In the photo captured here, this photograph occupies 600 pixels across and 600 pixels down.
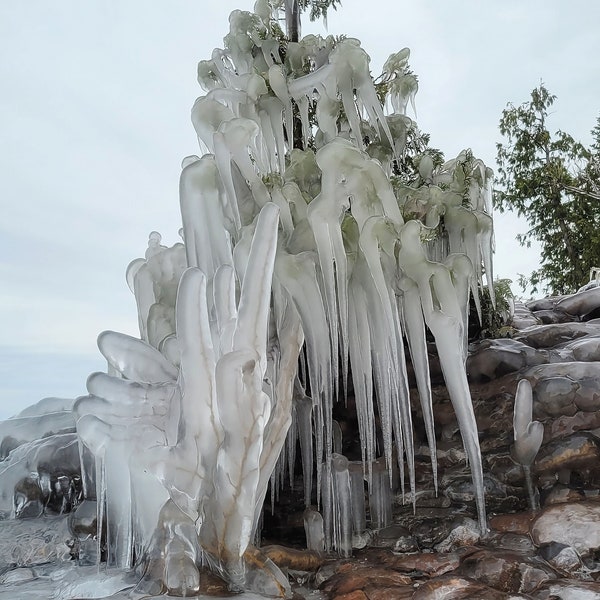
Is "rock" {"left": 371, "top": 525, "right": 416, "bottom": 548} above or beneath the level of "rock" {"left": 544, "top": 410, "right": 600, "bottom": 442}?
beneath

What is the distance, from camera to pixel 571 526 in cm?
347

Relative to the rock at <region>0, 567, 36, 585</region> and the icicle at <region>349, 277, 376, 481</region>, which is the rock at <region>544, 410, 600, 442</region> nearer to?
the icicle at <region>349, 277, 376, 481</region>

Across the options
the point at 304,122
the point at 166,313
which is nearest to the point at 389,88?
the point at 304,122

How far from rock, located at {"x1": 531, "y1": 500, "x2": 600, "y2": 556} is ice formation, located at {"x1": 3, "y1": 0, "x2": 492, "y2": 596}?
0.46m

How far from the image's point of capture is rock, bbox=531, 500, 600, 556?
3334 millimetres

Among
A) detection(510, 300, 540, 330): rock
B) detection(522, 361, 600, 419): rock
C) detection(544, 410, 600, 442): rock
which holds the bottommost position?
detection(544, 410, 600, 442): rock

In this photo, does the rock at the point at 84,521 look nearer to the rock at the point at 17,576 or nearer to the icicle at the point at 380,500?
the rock at the point at 17,576

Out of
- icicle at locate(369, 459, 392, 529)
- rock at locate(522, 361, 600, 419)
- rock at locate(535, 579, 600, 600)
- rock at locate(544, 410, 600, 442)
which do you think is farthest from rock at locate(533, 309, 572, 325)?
rock at locate(535, 579, 600, 600)

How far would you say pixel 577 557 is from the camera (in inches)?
127

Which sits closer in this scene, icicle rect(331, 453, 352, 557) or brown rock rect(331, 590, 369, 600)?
brown rock rect(331, 590, 369, 600)

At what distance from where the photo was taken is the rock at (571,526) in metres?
3.33

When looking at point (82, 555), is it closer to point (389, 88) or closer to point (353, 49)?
point (353, 49)

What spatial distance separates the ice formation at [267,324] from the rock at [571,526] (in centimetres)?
46

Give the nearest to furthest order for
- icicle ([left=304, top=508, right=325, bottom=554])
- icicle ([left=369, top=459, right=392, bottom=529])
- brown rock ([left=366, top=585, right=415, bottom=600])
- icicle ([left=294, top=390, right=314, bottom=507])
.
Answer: brown rock ([left=366, top=585, right=415, bottom=600]) → icicle ([left=304, top=508, right=325, bottom=554]) → icicle ([left=369, top=459, right=392, bottom=529]) → icicle ([left=294, top=390, right=314, bottom=507])
